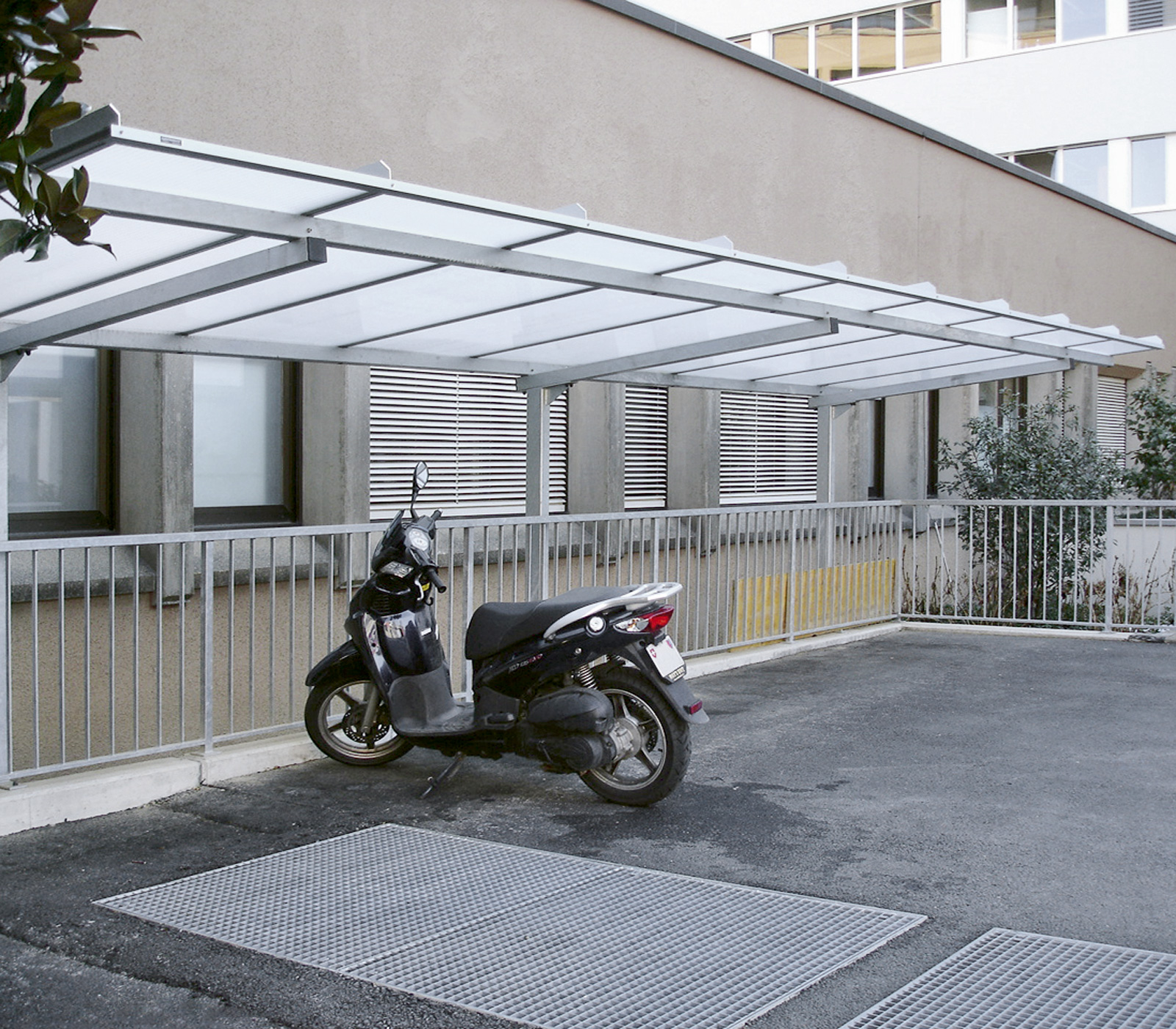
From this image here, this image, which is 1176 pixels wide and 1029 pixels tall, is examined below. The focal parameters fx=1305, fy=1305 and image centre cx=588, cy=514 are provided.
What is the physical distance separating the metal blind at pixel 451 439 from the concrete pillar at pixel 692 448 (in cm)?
188

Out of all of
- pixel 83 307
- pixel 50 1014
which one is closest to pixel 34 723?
pixel 83 307

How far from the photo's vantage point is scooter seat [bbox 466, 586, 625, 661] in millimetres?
5645

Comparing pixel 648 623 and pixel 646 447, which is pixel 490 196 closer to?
pixel 646 447

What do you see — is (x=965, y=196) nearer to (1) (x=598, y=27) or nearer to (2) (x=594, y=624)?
(1) (x=598, y=27)

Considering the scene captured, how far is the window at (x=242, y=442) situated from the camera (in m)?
8.61

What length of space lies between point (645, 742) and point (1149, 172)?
23.7 metres

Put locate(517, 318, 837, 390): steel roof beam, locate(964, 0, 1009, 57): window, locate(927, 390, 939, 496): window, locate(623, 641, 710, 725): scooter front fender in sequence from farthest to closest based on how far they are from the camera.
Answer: locate(964, 0, 1009, 57): window, locate(927, 390, 939, 496): window, locate(517, 318, 837, 390): steel roof beam, locate(623, 641, 710, 725): scooter front fender

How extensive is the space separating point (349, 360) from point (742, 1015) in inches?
189

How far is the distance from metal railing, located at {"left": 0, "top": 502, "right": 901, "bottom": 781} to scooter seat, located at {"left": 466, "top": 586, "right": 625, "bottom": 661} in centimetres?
74

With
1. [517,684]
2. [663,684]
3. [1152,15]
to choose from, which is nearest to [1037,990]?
[663,684]

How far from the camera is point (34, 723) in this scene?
17.7 feet

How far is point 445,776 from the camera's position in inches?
231

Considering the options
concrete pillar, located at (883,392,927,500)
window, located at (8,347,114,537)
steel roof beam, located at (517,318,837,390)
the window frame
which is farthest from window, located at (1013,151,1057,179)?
window, located at (8,347,114,537)

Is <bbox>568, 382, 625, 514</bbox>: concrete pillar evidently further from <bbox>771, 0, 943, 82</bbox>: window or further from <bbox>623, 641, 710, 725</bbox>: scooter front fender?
<bbox>771, 0, 943, 82</bbox>: window
